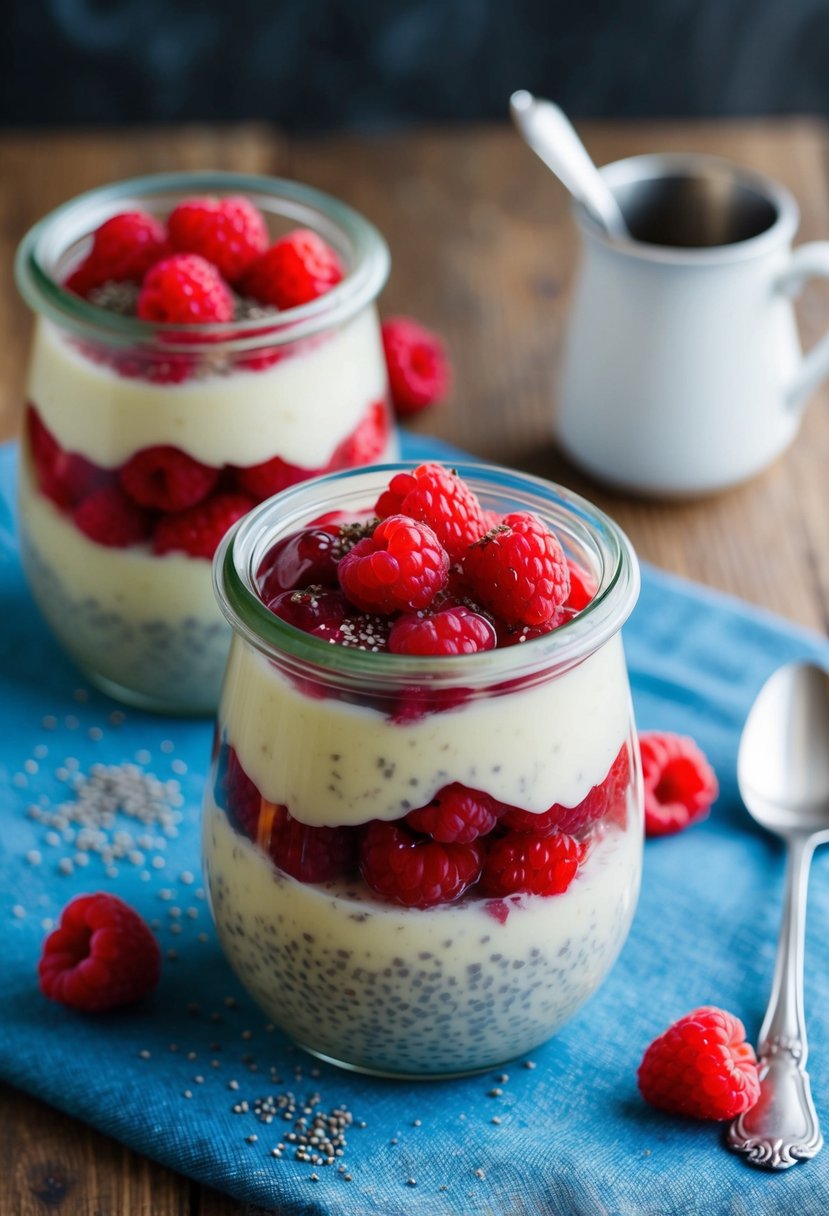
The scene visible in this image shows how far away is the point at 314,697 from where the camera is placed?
0.83 metres

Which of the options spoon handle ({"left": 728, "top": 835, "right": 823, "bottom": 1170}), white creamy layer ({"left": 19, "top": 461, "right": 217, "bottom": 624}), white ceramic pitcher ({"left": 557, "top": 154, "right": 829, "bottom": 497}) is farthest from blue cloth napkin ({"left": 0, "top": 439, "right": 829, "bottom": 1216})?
white ceramic pitcher ({"left": 557, "top": 154, "right": 829, "bottom": 497})

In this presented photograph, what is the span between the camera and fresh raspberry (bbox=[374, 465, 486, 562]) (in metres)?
0.87

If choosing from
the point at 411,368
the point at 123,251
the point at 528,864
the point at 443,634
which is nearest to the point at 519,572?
the point at 443,634

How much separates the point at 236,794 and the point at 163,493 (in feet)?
1.11

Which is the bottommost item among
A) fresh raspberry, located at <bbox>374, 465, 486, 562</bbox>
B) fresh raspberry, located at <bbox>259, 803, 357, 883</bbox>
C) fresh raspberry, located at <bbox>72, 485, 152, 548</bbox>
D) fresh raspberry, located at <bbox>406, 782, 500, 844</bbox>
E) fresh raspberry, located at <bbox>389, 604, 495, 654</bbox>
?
fresh raspberry, located at <bbox>72, 485, 152, 548</bbox>

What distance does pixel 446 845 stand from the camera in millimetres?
827

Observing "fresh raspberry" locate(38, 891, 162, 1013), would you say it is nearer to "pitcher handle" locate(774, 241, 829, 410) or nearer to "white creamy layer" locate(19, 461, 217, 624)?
"white creamy layer" locate(19, 461, 217, 624)

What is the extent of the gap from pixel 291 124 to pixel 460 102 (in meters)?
0.33

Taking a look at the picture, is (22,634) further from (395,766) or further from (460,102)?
(460,102)

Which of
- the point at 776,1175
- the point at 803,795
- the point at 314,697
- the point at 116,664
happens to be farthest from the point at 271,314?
the point at 776,1175

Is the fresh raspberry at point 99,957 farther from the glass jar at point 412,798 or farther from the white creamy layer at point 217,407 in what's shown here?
the white creamy layer at point 217,407

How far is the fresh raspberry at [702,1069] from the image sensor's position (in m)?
0.90

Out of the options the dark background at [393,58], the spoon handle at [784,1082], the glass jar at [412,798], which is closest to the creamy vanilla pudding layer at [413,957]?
the glass jar at [412,798]

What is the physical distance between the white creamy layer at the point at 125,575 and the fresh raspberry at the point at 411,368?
1.57ft
